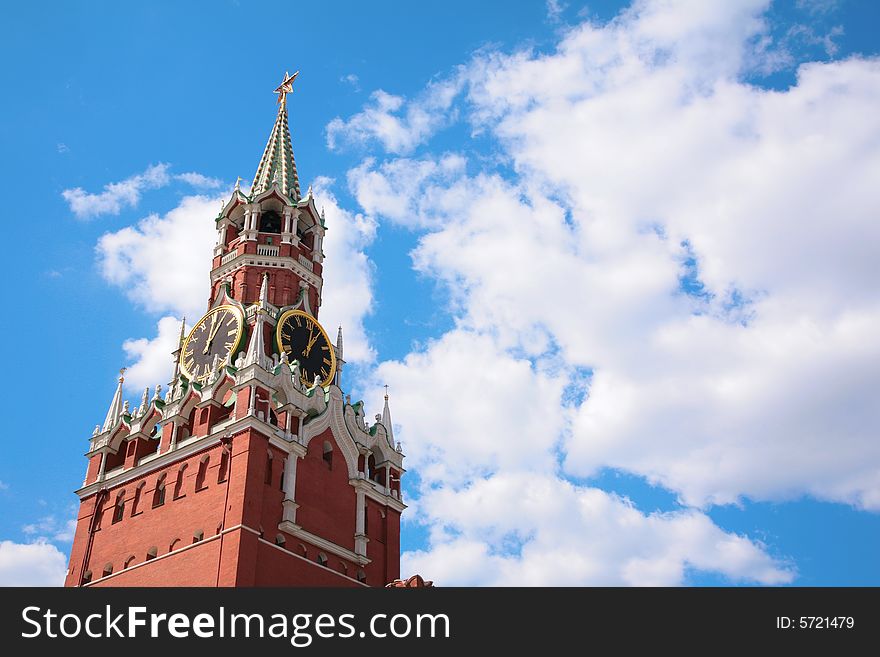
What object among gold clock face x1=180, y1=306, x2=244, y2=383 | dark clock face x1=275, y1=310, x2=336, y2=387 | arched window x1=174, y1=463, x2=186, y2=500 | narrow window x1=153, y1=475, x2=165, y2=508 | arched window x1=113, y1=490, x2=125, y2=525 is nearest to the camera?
arched window x1=174, y1=463, x2=186, y2=500

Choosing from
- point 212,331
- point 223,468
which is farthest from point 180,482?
point 212,331

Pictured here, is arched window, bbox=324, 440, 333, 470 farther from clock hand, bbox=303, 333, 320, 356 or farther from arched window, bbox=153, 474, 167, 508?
arched window, bbox=153, 474, 167, 508

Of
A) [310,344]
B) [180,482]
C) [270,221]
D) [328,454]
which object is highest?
[270,221]

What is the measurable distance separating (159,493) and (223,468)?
15.8ft

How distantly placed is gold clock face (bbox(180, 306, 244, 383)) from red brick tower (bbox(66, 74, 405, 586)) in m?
0.09

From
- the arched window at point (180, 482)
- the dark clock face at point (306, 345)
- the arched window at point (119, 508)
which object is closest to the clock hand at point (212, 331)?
the dark clock face at point (306, 345)

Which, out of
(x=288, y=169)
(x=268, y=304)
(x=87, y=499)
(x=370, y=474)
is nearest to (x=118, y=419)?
(x=87, y=499)

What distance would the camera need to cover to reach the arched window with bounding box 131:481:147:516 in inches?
2287

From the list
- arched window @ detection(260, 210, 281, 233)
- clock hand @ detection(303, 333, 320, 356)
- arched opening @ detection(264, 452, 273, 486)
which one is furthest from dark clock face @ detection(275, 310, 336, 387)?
arched window @ detection(260, 210, 281, 233)

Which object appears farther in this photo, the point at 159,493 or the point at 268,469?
the point at 159,493

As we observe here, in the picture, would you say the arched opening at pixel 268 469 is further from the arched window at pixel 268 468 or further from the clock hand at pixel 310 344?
the clock hand at pixel 310 344

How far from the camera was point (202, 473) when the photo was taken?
56375 millimetres

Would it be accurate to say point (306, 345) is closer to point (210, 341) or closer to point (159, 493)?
point (210, 341)
